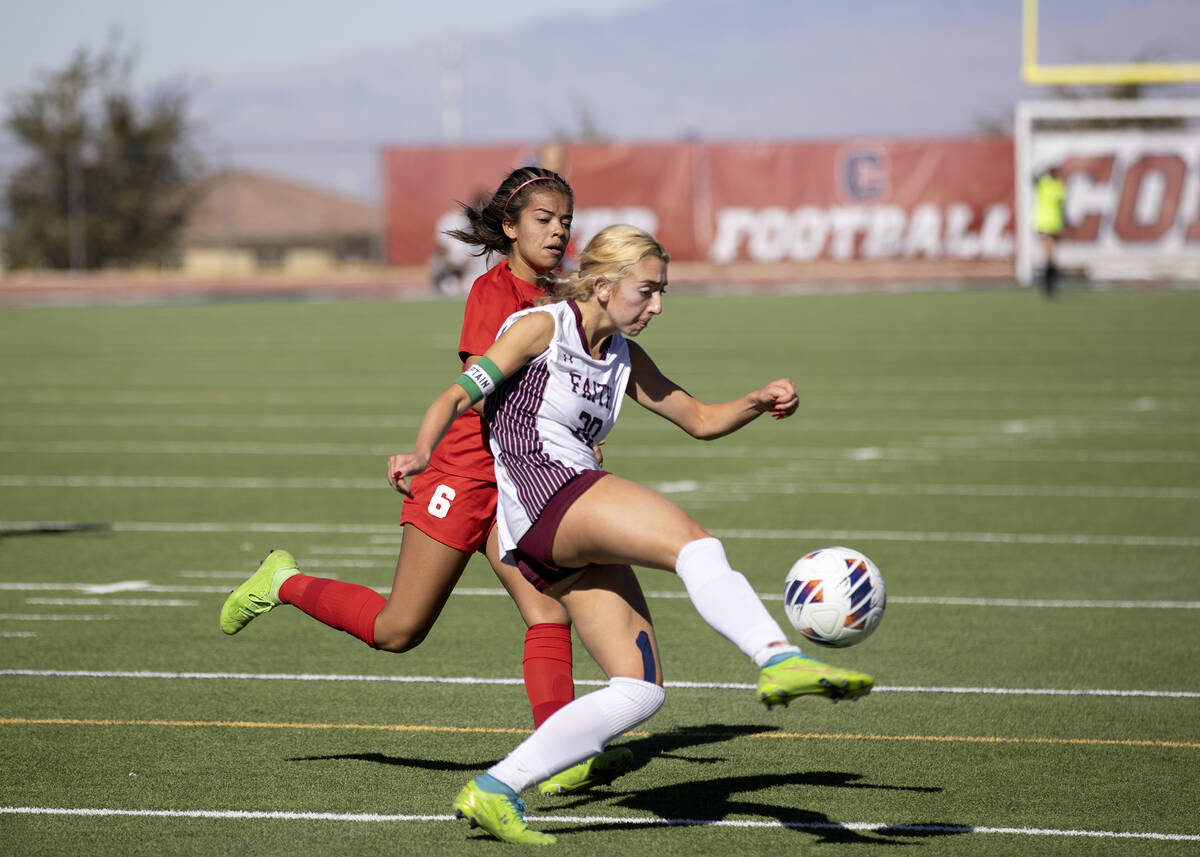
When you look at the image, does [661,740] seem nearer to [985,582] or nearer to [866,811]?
[866,811]

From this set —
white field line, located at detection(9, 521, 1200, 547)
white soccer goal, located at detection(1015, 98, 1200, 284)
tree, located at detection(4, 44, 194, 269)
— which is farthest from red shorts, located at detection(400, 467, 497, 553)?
tree, located at detection(4, 44, 194, 269)

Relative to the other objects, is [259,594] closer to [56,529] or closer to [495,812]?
[495,812]

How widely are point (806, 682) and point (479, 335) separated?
1705 millimetres

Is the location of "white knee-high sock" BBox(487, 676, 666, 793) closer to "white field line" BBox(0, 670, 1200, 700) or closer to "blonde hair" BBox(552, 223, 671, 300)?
"blonde hair" BBox(552, 223, 671, 300)

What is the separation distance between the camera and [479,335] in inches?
210

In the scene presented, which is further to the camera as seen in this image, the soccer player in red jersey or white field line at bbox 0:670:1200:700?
white field line at bbox 0:670:1200:700

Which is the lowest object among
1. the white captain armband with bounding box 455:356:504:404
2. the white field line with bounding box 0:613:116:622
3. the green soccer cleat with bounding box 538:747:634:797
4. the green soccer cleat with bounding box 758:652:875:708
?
the white field line with bounding box 0:613:116:622

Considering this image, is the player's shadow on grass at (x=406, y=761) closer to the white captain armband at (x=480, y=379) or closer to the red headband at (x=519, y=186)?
the white captain armband at (x=480, y=379)

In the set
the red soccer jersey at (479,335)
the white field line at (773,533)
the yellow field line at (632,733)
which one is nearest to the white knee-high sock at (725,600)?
the red soccer jersey at (479,335)

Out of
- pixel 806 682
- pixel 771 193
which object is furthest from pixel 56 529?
pixel 771 193

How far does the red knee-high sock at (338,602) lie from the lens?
5781mm

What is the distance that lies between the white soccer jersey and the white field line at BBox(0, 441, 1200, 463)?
29.5ft

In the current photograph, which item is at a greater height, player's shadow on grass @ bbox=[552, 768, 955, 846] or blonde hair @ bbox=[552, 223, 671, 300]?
blonde hair @ bbox=[552, 223, 671, 300]

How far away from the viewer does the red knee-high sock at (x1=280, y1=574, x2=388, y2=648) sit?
19.0ft
